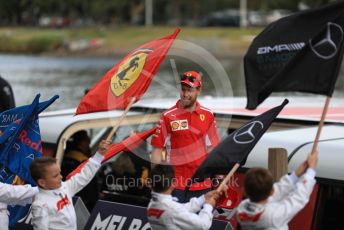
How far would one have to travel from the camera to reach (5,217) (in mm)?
6703

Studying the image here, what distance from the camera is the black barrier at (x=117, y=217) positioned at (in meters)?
6.93

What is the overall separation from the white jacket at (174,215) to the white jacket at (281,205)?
9.6 inches

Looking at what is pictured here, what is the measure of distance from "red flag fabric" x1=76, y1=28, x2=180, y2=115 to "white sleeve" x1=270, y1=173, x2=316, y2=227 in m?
2.12

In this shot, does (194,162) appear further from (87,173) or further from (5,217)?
(5,217)

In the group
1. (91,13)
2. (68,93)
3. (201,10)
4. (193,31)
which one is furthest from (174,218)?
(91,13)

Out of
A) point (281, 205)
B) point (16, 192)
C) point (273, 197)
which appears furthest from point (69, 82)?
point (281, 205)

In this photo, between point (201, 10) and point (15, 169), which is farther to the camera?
point (201, 10)

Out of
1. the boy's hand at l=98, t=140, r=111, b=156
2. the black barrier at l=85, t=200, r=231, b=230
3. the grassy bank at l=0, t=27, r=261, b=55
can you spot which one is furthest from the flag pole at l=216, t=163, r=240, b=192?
the grassy bank at l=0, t=27, r=261, b=55

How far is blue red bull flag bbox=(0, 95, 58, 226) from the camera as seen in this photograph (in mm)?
6918

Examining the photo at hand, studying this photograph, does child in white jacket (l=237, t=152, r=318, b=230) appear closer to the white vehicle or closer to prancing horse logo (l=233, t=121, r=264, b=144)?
prancing horse logo (l=233, t=121, r=264, b=144)

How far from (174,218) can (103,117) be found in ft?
12.7

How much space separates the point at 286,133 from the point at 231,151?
1.39 metres

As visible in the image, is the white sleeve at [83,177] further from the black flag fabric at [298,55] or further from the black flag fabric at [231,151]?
the black flag fabric at [298,55]

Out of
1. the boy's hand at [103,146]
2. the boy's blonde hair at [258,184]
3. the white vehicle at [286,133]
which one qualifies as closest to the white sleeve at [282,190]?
the boy's blonde hair at [258,184]
